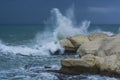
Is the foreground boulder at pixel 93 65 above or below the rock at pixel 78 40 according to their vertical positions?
below

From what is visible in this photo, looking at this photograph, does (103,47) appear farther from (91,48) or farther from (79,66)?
(79,66)

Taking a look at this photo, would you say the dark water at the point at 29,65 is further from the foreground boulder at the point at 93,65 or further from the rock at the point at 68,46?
the rock at the point at 68,46

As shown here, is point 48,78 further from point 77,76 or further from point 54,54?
point 54,54

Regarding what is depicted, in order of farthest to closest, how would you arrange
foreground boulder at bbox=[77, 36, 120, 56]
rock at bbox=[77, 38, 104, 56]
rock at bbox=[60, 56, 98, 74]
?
rock at bbox=[77, 38, 104, 56], foreground boulder at bbox=[77, 36, 120, 56], rock at bbox=[60, 56, 98, 74]

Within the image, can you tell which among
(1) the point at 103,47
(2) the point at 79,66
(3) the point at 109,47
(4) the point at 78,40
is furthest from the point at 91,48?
(4) the point at 78,40

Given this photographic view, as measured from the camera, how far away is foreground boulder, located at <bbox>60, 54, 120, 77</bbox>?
18.0m

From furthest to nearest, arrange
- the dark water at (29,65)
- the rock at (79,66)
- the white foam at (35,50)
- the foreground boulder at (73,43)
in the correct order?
the white foam at (35,50) < the foreground boulder at (73,43) < the rock at (79,66) < the dark water at (29,65)

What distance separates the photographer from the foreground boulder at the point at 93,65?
18000 millimetres

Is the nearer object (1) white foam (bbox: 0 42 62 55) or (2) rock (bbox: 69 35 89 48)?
(2) rock (bbox: 69 35 89 48)

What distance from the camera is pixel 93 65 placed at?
18.3 meters

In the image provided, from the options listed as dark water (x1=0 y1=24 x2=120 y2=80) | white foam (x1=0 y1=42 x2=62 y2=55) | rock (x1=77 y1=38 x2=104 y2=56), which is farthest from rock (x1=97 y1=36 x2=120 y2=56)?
white foam (x1=0 y1=42 x2=62 y2=55)

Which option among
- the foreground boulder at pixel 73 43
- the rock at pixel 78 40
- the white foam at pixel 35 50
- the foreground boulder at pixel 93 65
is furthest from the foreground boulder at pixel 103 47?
the white foam at pixel 35 50

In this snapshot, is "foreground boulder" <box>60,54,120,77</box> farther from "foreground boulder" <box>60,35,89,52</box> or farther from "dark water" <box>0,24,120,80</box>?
"foreground boulder" <box>60,35,89,52</box>

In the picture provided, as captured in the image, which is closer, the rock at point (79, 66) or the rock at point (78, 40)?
the rock at point (79, 66)
